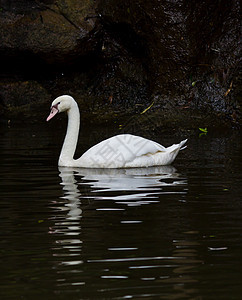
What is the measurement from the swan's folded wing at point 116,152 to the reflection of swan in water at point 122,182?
0.37ft

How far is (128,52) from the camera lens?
1642 cm

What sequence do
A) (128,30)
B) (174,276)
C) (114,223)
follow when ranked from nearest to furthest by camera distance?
1. (174,276)
2. (114,223)
3. (128,30)

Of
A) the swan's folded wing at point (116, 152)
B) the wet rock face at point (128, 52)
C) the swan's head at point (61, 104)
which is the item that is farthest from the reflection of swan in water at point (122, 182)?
the wet rock face at point (128, 52)

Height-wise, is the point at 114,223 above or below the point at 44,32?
below

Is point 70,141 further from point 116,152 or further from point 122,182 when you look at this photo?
point 122,182

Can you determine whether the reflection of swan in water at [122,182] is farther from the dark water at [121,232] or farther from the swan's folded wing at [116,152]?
the swan's folded wing at [116,152]

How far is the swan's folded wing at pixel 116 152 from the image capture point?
28.5 feet

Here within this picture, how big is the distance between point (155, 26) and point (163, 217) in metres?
10.0

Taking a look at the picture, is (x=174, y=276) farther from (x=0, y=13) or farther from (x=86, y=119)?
(x=0, y=13)

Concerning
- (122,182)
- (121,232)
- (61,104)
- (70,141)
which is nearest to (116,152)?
(70,141)

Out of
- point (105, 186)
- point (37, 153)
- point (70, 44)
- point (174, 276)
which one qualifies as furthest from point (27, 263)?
point (70, 44)

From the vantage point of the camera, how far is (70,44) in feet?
51.3

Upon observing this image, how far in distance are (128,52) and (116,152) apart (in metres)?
8.08

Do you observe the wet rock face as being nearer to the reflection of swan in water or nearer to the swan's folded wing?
the swan's folded wing
